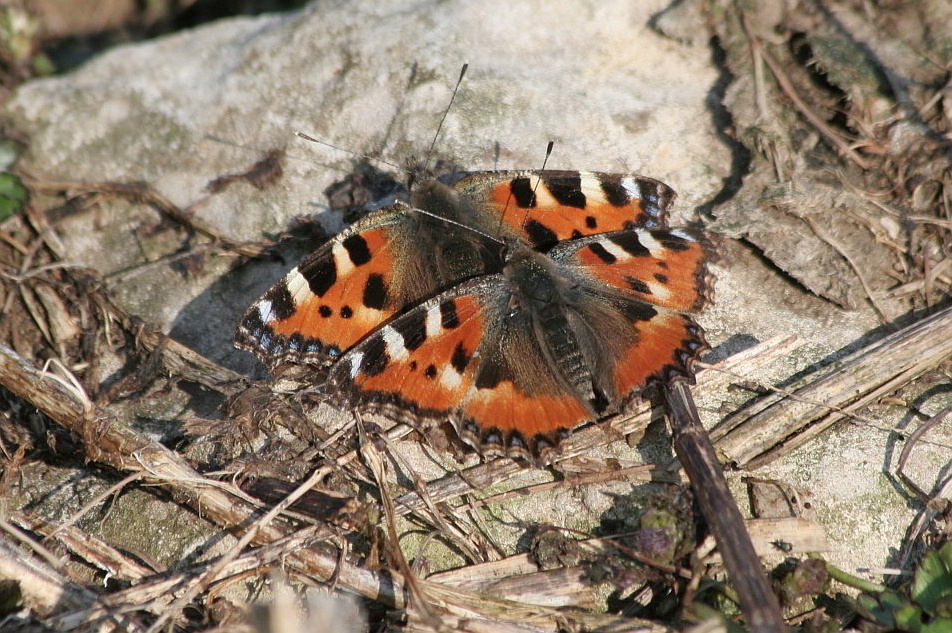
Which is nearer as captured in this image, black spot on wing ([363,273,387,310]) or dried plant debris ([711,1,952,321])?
black spot on wing ([363,273,387,310])

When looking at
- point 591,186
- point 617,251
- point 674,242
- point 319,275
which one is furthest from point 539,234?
point 319,275

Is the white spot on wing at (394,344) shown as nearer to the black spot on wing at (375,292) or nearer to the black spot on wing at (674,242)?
the black spot on wing at (375,292)

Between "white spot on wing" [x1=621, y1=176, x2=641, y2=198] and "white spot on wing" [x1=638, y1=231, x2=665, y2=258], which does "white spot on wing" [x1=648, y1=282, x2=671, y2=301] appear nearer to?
"white spot on wing" [x1=638, y1=231, x2=665, y2=258]

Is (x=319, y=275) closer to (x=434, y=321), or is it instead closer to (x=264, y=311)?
(x=264, y=311)

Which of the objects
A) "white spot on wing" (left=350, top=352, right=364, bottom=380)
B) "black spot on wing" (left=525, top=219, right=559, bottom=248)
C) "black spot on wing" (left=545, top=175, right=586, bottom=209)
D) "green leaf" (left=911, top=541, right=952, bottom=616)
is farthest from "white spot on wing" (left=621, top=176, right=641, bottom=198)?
"green leaf" (left=911, top=541, right=952, bottom=616)

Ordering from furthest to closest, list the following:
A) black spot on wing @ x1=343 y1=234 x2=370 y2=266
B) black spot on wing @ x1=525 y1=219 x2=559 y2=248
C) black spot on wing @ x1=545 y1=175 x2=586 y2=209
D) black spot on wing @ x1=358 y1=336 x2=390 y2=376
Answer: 1. black spot on wing @ x1=525 y1=219 x2=559 y2=248
2. black spot on wing @ x1=545 y1=175 x2=586 y2=209
3. black spot on wing @ x1=343 y1=234 x2=370 y2=266
4. black spot on wing @ x1=358 y1=336 x2=390 y2=376

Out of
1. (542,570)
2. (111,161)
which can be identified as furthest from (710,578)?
(111,161)

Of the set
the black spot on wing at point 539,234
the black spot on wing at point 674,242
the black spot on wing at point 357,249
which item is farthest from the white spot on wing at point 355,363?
the black spot on wing at point 674,242

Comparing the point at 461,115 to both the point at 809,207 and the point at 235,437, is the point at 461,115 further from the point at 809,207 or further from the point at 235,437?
the point at 235,437
